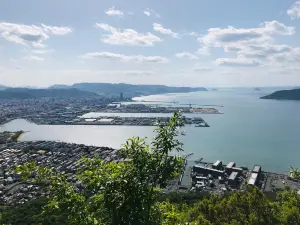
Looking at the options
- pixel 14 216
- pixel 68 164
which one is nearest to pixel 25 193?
pixel 14 216

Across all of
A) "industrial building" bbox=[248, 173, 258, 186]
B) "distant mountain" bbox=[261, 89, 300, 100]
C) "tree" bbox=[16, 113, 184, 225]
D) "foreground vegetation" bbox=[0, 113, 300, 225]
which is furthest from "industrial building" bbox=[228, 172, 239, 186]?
"distant mountain" bbox=[261, 89, 300, 100]

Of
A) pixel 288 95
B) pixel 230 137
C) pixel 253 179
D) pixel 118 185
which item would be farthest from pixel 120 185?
pixel 288 95

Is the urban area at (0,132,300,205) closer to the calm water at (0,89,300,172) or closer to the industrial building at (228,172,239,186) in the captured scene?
the industrial building at (228,172,239,186)

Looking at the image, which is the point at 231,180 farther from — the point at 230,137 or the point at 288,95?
the point at 288,95

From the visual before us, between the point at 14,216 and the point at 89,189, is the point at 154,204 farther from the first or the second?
the point at 14,216

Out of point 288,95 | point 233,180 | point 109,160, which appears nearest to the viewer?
point 233,180

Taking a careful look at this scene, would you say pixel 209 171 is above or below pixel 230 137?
below
